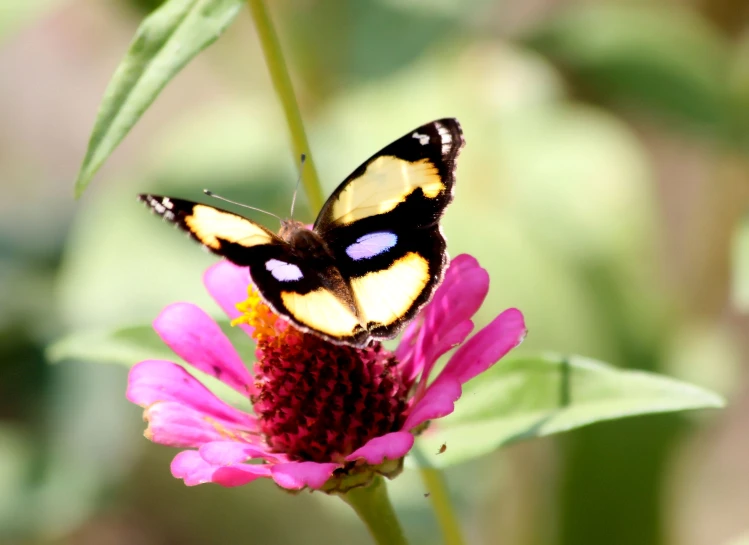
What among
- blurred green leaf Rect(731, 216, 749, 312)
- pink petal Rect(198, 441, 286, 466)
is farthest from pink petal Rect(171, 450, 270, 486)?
blurred green leaf Rect(731, 216, 749, 312)

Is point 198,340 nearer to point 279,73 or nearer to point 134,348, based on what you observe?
point 134,348

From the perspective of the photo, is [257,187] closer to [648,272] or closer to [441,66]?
[441,66]

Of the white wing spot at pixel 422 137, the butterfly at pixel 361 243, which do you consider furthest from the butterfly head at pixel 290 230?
the white wing spot at pixel 422 137

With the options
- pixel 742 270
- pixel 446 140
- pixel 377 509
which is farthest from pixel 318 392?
pixel 742 270

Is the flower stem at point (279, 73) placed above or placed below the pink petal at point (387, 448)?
above

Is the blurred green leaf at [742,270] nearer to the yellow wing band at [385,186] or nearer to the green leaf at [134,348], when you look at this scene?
the yellow wing band at [385,186]
